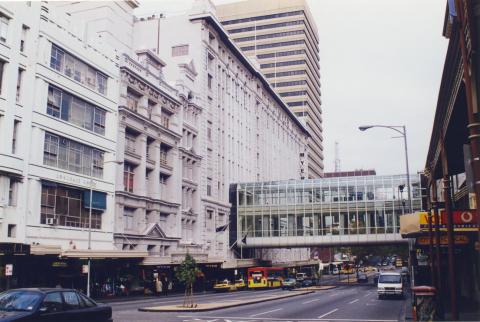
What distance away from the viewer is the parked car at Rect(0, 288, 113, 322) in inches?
520

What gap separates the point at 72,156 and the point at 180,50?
3271 cm

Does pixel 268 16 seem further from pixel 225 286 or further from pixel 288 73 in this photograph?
pixel 225 286

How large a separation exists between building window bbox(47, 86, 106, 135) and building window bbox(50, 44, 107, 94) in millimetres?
1798

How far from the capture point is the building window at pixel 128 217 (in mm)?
52062

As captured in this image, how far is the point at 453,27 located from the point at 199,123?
58434 mm

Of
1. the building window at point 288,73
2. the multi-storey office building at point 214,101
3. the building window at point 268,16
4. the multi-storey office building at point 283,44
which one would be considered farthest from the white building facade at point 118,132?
the building window at point 268,16

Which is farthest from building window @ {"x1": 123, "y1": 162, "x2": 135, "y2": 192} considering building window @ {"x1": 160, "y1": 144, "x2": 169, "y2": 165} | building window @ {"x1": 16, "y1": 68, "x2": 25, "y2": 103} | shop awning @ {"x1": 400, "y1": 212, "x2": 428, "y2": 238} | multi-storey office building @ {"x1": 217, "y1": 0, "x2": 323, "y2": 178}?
multi-storey office building @ {"x1": 217, "y1": 0, "x2": 323, "y2": 178}

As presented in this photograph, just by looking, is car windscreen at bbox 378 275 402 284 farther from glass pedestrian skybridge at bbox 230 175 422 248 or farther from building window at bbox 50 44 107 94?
building window at bbox 50 44 107 94

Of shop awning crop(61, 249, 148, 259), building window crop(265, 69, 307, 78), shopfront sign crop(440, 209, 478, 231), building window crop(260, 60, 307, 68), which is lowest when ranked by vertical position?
shop awning crop(61, 249, 148, 259)

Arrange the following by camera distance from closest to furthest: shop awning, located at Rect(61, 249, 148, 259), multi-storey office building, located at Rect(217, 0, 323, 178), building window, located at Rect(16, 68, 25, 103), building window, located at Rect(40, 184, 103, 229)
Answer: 1. shop awning, located at Rect(61, 249, 148, 259)
2. building window, located at Rect(16, 68, 25, 103)
3. building window, located at Rect(40, 184, 103, 229)
4. multi-storey office building, located at Rect(217, 0, 323, 178)

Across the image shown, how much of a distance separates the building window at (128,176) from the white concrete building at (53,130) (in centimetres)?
341

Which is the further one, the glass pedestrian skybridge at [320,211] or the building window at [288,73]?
the building window at [288,73]

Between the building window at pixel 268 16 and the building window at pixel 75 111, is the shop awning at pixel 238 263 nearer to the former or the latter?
the building window at pixel 75 111

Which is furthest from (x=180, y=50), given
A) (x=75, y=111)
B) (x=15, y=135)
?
(x=15, y=135)
